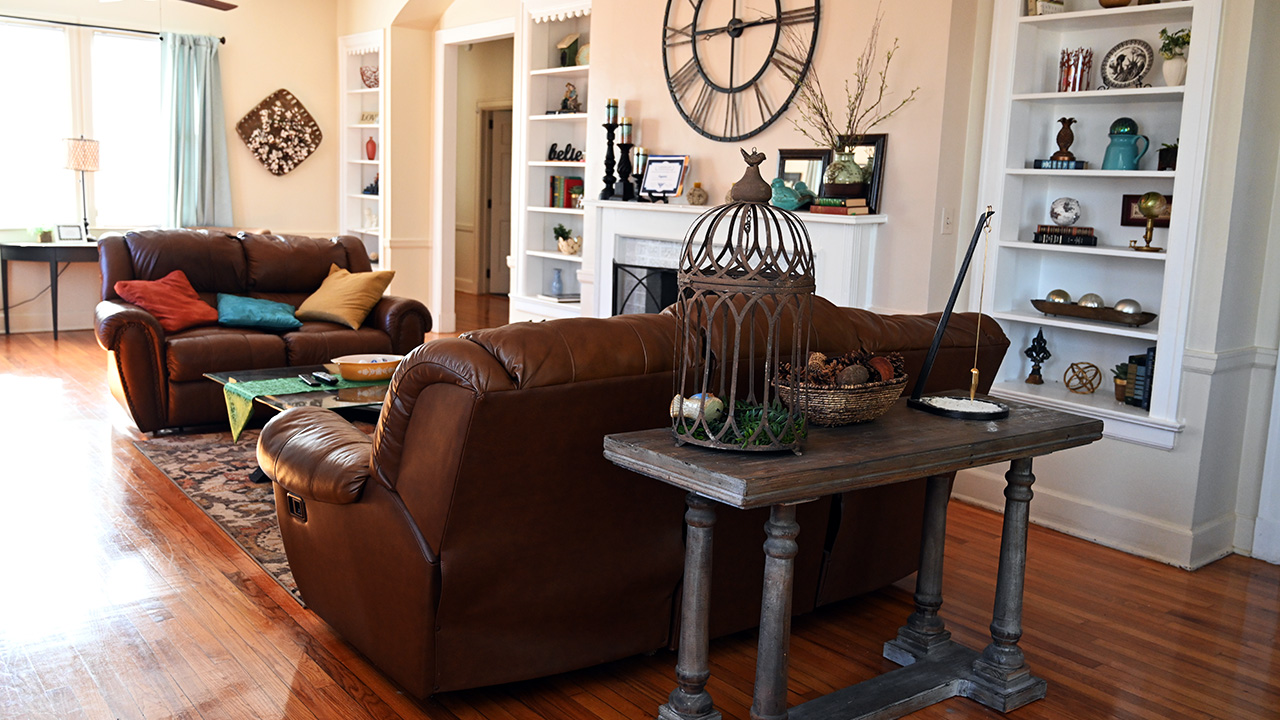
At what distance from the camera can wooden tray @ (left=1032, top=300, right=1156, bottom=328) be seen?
4.05 metres

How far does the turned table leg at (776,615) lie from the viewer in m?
2.10

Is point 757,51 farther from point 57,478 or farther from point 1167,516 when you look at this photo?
point 57,478

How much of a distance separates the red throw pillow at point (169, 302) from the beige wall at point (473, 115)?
5111 millimetres

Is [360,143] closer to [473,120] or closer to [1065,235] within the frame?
[473,120]

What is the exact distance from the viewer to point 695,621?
7.29 feet

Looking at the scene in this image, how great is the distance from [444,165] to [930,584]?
668cm

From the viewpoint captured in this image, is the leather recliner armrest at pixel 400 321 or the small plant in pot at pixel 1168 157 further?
the leather recliner armrest at pixel 400 321

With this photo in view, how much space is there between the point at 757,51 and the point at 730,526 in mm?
3396

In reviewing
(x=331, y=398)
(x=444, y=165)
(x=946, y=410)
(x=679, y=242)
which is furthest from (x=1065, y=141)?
(x=444, y=165)

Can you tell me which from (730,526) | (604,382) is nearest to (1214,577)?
(730,526)

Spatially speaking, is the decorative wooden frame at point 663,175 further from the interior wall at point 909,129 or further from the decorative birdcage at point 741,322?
the decorative birdcage at point 741,322

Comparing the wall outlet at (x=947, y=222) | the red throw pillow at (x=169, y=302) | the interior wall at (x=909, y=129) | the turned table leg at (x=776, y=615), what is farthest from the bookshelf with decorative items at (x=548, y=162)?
the turned table leg at (x=776, y=615)

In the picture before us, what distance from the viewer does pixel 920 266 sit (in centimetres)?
459

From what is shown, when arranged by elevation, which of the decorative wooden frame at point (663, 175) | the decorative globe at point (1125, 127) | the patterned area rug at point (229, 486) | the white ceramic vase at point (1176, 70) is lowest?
the patterned area rug at point (229, 486)
